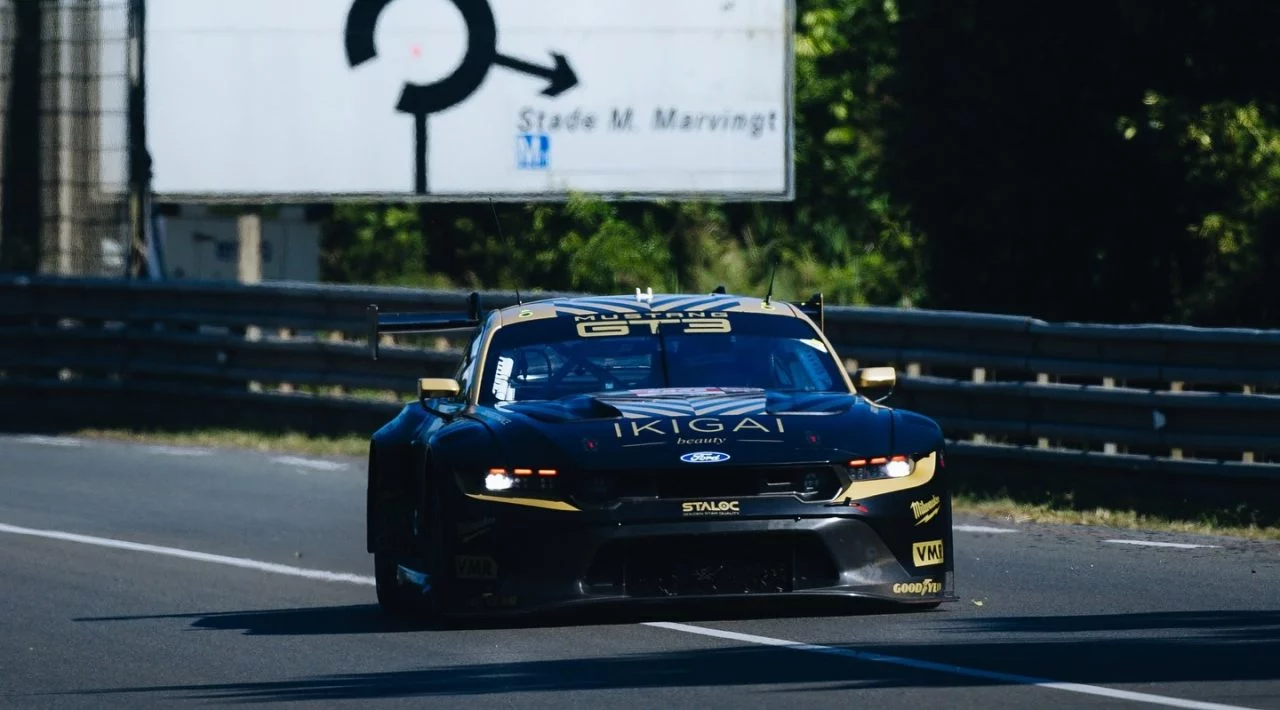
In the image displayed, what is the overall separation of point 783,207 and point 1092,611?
71.2 feet

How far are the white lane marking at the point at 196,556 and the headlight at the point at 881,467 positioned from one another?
3.43 meters

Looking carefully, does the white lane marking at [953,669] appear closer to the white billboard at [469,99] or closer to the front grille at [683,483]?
the front grille at [683,483]

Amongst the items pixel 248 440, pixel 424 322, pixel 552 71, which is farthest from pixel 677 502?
pixel 552 71

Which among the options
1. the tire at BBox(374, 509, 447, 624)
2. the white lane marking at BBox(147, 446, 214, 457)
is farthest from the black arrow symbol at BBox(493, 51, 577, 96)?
the tire at BBox(374, 509, 447, 624)

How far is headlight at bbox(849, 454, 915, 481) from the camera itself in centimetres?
925

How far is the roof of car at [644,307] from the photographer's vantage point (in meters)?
10.7

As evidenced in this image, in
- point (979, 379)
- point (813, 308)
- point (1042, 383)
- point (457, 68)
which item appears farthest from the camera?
point (457, 68)

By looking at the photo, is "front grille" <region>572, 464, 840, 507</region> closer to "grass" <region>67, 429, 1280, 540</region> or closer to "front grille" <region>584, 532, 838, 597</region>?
"front grille" <region>584, 532, 838, 597</region>

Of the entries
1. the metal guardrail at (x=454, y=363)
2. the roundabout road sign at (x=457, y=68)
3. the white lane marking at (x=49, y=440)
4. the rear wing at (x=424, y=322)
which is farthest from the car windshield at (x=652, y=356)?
the roundabout road sign at (x=457, y=68)

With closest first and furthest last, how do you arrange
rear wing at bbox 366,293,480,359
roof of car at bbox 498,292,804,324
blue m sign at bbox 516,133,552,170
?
1. roof of car at bbox 498,292,804,324
2. rear wing at bbox 366,293,480,359
3. blue m sign at bbox 516,133,552,170

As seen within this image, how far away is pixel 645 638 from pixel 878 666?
1.20 meters

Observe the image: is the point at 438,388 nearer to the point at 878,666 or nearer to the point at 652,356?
the point at 652,356

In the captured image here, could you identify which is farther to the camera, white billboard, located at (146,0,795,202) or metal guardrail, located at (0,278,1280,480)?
white billboard, located at (146,0,795,202)

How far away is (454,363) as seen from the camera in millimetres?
19344
